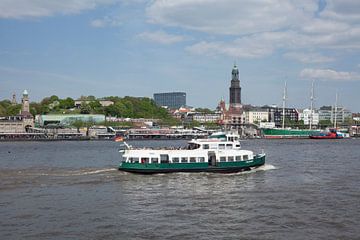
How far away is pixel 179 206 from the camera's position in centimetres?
Result: 3659

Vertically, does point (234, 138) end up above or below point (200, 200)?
above

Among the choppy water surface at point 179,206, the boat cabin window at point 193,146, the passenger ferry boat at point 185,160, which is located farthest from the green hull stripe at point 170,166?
the boat cabin window at point 193,146

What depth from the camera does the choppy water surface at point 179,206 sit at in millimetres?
29312

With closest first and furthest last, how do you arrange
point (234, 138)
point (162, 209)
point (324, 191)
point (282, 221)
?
point (282, 221) → point (162, 209) → point (324, 191) → point (234, 138)

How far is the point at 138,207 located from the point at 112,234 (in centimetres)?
786

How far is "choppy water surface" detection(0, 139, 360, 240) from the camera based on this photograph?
2931cm

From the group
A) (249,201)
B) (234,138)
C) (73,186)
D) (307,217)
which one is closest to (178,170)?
(234,138)

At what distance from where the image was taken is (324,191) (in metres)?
43.4

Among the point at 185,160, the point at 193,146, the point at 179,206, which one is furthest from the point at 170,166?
the point at 179,206

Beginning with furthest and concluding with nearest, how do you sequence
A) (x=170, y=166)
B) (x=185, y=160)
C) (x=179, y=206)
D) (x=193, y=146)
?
1. (x=193, y=146)
2. (x=185, y=160)
3. (x=170, y=166)
4. (x=179, y=206)

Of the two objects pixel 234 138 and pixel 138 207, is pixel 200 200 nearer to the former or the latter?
pixel 138 207

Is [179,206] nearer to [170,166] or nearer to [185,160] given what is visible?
[170,166]

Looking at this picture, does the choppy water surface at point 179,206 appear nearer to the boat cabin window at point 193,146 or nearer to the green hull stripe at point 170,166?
the green hull stripe at point 170,166

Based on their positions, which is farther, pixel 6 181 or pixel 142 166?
pixel 142 166
